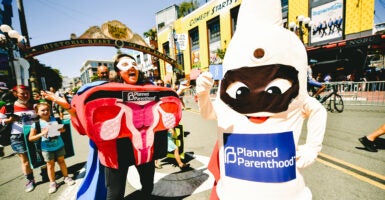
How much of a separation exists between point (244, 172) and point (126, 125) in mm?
1157

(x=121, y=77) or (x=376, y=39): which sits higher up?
(x=376, y=39)

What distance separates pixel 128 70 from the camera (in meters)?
2.08

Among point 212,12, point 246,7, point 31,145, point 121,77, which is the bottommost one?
point 31,145

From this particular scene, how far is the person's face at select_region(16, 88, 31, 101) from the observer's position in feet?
11.3

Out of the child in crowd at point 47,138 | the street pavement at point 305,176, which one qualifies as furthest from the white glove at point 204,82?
the child in crowd at point 47,138

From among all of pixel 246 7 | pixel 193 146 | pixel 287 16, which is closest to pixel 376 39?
pixel 287 16

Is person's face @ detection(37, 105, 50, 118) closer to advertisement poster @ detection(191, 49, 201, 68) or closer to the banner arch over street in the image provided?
the banner arch over street

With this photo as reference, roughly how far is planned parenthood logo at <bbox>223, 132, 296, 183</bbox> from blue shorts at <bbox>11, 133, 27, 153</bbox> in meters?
3.93

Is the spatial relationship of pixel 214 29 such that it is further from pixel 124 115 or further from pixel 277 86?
pixel 277 86

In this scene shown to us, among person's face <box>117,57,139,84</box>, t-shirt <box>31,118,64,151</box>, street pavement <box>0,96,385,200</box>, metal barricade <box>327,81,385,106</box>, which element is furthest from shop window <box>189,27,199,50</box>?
person's face <box>117,57,139,84</box>

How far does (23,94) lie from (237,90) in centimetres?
392

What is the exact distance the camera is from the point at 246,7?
63.4 inches

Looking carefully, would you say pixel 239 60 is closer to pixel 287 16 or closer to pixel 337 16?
pixel 337 16

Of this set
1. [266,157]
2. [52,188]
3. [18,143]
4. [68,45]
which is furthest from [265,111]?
[68,45]
